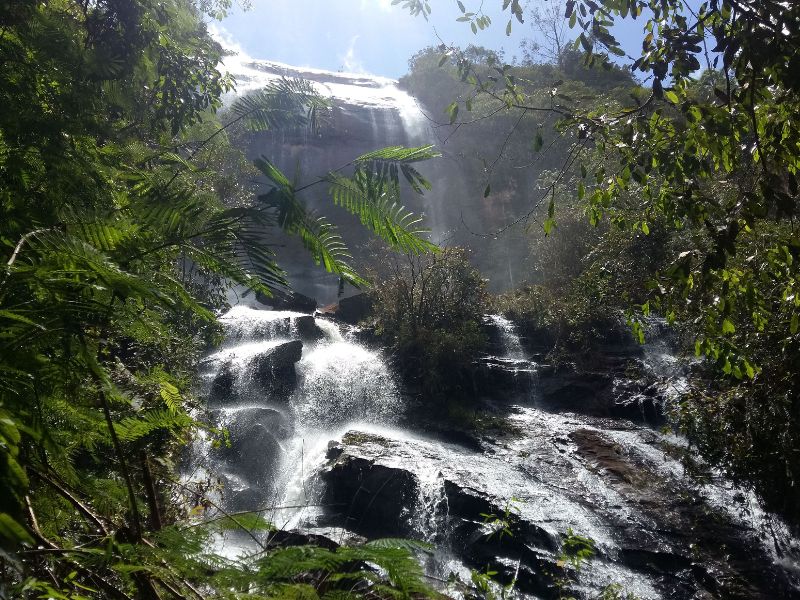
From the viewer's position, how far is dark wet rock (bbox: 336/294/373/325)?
18.2m

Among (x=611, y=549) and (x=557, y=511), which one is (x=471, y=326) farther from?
(x=611, y=549)

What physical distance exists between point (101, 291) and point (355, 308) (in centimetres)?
1719

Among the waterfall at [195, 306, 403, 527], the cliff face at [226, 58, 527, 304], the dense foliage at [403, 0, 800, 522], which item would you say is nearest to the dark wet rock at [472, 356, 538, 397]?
the waterfall at [195, 306, 403, 527]

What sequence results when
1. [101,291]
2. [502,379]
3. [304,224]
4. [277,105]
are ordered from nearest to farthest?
[101,291] → [304,224] → [277,105] → [502,379]

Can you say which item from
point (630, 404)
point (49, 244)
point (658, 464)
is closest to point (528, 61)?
point (630, 404)

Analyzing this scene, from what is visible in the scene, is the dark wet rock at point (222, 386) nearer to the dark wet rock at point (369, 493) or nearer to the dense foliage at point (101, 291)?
the dark wet rock at point (369, 493)

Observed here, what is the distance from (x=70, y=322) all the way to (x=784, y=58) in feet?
9.86

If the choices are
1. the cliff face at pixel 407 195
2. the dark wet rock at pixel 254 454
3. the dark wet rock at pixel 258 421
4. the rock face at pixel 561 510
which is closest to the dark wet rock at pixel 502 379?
the rock face at pixel 561 510

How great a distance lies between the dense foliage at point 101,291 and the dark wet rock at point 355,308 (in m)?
15.1

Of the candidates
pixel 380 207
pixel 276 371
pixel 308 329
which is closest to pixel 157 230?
pixel 380 207

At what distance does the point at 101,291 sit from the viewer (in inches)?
49.3

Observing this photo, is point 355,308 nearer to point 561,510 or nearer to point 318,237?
point 561,510

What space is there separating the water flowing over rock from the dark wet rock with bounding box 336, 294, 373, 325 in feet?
11.9

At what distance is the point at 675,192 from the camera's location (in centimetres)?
336
